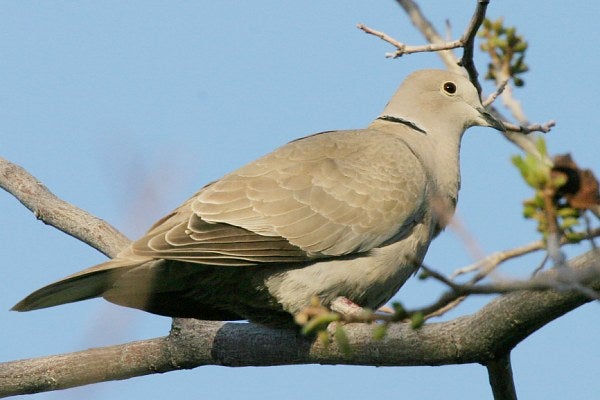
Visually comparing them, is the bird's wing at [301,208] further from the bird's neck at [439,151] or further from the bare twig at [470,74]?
the bare twig at [470,74]

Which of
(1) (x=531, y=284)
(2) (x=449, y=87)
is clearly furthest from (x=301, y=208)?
(1) (x=531, y=284)

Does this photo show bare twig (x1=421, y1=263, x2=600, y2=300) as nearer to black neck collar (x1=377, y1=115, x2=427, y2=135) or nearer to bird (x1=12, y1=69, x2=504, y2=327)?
bird (x1=12, y1=69, x2=504, y2=327)

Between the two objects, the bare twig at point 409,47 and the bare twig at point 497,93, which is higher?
the bare twig at point 409,47

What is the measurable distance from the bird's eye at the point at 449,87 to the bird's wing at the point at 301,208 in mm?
822

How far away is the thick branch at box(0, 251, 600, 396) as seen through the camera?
3.51 m

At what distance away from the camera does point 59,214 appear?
5379 millimetres

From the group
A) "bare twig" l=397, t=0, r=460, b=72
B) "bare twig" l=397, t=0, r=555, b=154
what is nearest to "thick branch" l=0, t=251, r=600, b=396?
"bare twig" l=397, t=0, r=555, b=154

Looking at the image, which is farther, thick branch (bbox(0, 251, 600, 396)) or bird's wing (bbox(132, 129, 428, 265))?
bird's wing (bbox(132, 129, 428, 265))

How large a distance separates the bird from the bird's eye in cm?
74

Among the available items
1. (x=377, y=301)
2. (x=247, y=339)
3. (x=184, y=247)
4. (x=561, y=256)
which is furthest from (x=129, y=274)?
(x=561, y=256)

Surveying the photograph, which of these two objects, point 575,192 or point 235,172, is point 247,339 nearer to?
point 235,172

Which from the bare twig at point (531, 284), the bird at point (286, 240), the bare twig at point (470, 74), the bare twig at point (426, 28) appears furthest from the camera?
the bare twig at point (426, 28)

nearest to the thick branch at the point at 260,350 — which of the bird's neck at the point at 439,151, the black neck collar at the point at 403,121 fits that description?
the bird's neck at the point at 439,151

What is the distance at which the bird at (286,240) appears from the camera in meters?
4.21
